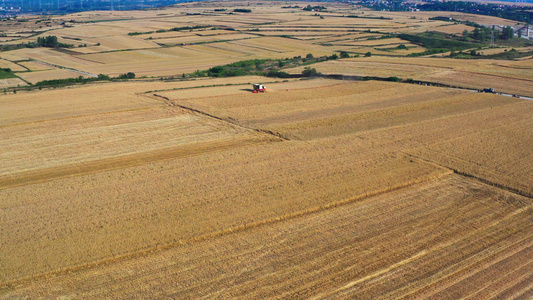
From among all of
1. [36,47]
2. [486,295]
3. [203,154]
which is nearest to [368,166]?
[203,154]

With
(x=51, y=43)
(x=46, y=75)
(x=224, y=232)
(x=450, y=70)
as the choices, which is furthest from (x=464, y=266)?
(x=51, y=43)

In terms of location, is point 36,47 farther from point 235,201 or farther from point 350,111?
point 235,201

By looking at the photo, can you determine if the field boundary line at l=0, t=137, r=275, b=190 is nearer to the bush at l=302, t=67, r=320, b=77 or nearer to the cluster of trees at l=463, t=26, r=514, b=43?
the bush at l=302, t=67, r=320, b=77

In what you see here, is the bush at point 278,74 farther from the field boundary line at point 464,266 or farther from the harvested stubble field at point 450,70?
the field boundary line at point 464,266

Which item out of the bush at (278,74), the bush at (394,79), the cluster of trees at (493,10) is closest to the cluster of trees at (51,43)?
the bush at (278,74)

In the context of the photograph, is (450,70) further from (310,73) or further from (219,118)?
(219,118)

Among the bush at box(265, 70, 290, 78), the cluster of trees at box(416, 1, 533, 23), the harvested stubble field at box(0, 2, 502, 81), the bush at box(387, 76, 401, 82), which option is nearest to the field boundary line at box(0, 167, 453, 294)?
the bush at box(387, 76, 401, 82)
